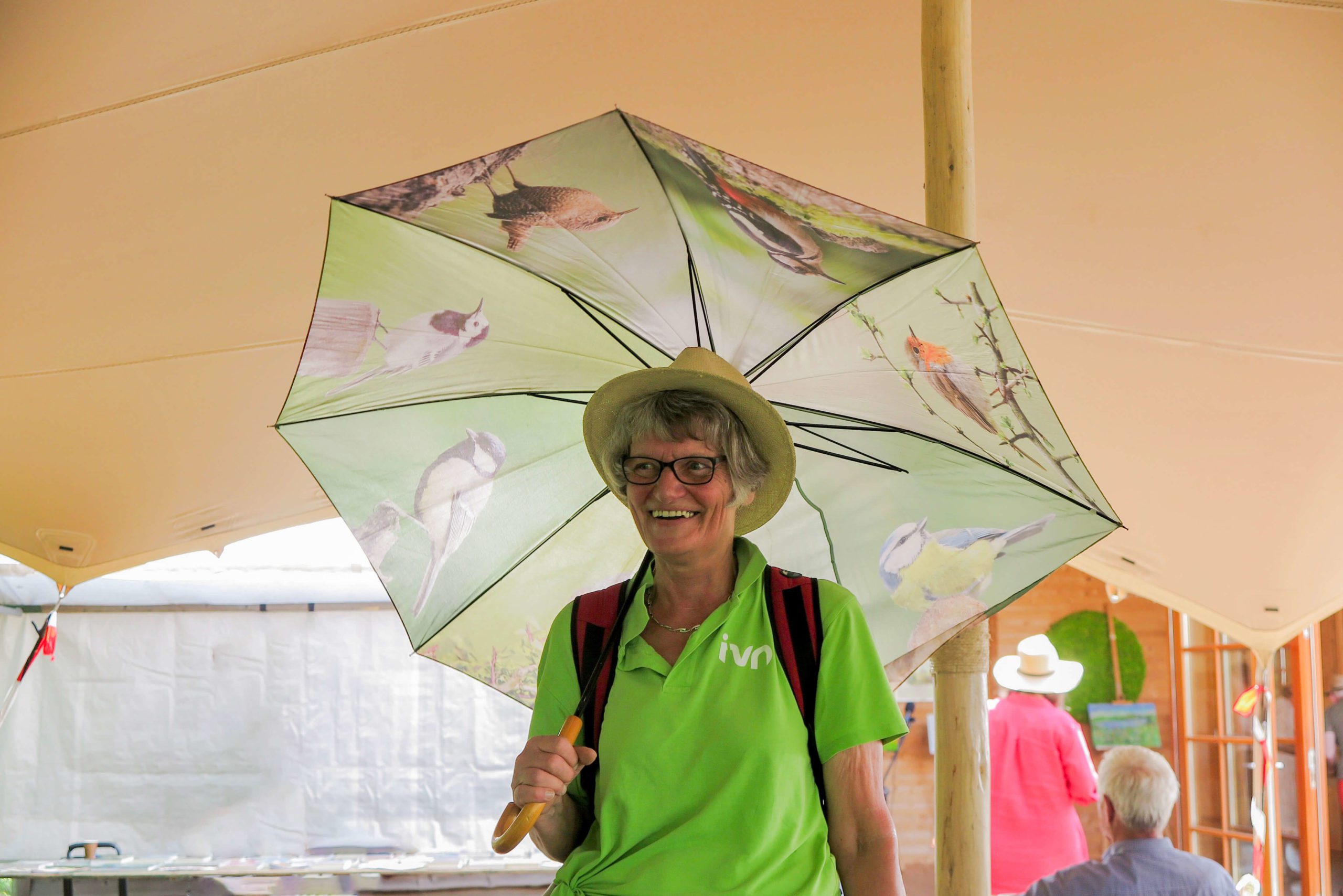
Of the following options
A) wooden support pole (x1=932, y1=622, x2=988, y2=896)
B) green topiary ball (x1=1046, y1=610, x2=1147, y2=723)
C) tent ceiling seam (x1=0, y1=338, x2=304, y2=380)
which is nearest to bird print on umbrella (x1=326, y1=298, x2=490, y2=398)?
wooden support pole (x1=932, y1=622, x2=988, y2=896)

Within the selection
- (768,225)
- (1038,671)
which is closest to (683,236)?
(768,225)

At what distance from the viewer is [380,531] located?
5.95 feet

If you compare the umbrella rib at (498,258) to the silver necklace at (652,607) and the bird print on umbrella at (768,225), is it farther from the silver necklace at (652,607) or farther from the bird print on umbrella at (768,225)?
the silver necklace at (652,607)

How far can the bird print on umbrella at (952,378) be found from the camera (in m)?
1.63

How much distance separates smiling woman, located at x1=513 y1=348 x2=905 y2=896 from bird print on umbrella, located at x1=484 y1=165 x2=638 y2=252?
223 mm

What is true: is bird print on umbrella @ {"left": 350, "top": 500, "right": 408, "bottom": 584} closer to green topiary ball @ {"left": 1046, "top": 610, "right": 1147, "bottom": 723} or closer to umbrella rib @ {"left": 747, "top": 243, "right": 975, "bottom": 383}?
umbrella rib @ {"left": 747, "top": 243, "right": 975, "bottom": 383}

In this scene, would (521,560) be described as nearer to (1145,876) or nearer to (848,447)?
(848,447)

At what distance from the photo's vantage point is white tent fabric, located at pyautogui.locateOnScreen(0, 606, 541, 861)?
21.4ft

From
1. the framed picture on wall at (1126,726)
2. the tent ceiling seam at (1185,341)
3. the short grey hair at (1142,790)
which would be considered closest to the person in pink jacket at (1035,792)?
the short grey hair at (1142,790)

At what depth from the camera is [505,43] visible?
8.84 feet

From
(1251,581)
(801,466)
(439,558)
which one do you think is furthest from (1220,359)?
(439,558)

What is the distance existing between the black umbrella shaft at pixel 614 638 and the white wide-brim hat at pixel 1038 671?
4.27 meters

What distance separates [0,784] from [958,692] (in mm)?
6370

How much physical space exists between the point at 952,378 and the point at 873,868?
2.34ft
